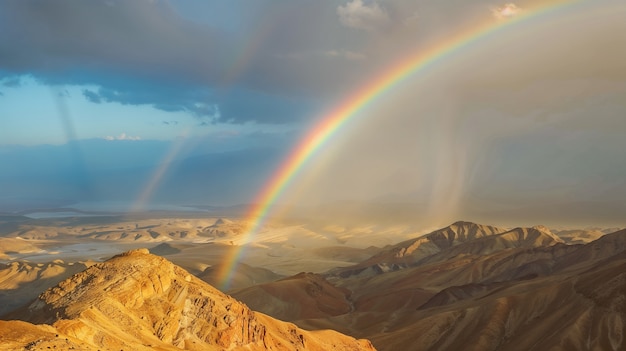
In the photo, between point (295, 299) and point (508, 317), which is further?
point (295, 299)

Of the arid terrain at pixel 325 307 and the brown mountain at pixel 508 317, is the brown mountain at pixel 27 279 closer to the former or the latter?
the arid terrain at pixel 325 307

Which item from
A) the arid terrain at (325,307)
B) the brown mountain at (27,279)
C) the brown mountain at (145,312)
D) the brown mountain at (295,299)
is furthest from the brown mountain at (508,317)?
the brown mountain at (27,279)

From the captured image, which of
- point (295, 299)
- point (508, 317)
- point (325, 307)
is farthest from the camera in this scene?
point (325, 307)

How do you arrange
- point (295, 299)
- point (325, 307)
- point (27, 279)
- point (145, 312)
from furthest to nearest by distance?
point (27, 279)
point (325, 307)
point (295, 299)
point (145, 312)

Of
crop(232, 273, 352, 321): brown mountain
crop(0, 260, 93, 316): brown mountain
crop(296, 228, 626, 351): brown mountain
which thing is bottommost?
crop(296, 228, 626, 351): brown mountain

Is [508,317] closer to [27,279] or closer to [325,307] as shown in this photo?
[325,307]

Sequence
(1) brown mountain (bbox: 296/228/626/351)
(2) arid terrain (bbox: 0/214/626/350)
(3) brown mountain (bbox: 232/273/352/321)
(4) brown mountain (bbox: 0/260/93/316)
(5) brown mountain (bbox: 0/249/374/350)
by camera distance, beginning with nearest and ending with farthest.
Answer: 1. (5) brown mountain (bbox: 0/249/374/350)
2. (2) arid terrain (bbox: 0/214/626/350)
3. (1) brown mountain (bbox: 296/228/626/351)
4. (3) brown mountain (bbox: 232/273/352/321)
5. (4) brown mountain (bbox: 0/260/93/316)

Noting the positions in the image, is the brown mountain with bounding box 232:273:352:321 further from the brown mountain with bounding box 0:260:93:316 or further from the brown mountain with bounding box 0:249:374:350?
the brown mountain with bounding box 0:249:374:350

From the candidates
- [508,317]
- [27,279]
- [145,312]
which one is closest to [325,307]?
[508,317]

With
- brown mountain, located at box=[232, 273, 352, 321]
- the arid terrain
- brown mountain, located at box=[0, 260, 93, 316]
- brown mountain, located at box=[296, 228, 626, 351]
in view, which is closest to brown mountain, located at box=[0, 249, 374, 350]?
the arid terrain
